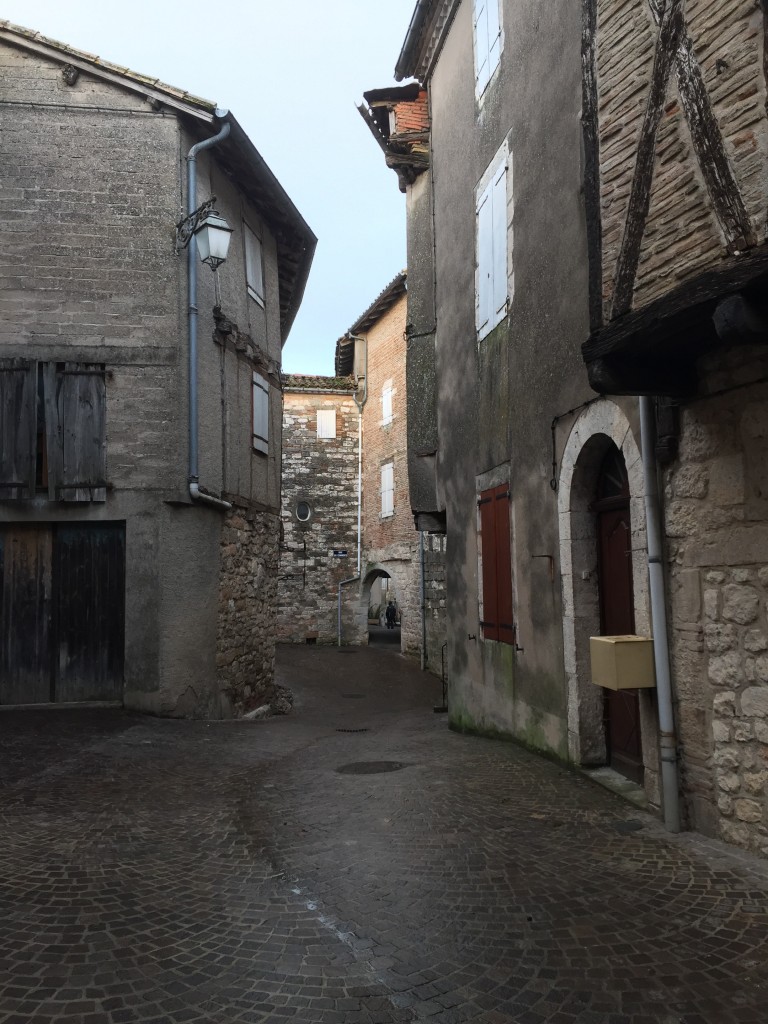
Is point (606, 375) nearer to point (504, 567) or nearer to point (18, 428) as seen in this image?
point (504, 567)

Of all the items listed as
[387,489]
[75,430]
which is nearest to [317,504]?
[387,489]

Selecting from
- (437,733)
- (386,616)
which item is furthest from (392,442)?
(437,733)

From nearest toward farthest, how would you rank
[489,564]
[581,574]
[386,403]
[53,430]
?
[581,574]
[489,564]
[53,430]
[386,403]

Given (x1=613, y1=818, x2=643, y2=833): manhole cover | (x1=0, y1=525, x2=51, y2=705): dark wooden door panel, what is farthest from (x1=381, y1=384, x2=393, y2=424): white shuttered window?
(x1=613, y1=818, x2=643, y2=833): manhole cover

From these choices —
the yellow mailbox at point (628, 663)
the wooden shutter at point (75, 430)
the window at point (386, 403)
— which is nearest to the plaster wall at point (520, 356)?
the yellow mailbox at point (628, 663)

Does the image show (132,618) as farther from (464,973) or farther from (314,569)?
(314,569)

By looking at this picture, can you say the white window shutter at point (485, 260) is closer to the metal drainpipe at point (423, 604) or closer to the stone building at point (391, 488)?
the stone building at point (391, 488)

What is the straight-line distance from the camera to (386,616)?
32312 millimetres

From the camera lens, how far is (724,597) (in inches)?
166

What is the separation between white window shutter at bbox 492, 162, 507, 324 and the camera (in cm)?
779

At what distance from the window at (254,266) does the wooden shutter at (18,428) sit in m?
3.91

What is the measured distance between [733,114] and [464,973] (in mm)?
3851

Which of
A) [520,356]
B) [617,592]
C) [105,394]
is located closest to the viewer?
[617,592]

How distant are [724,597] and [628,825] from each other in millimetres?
1534
